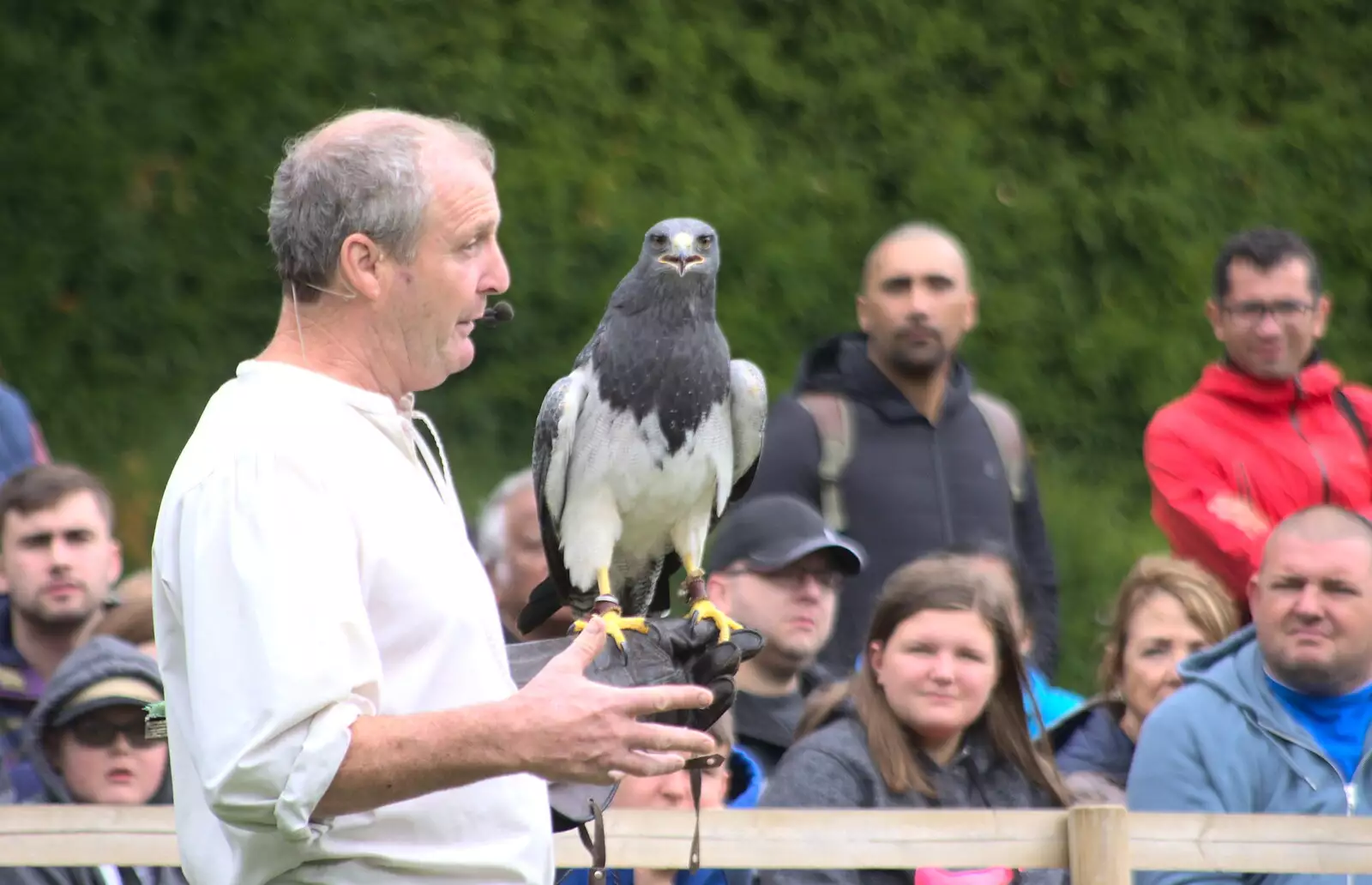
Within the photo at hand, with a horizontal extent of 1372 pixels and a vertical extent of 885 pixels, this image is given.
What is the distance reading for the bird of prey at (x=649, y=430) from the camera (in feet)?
10.8

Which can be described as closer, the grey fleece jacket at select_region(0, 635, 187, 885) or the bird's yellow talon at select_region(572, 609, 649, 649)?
the bird's yellow talon at select_region(572, 609, 649, 649)

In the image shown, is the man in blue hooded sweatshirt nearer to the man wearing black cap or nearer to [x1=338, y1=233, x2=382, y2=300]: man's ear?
the man wearing black cap

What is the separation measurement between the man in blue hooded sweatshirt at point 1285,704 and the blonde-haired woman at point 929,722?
0.28 meters

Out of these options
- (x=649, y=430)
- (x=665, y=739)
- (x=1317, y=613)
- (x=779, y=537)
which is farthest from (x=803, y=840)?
(x=665, y=739)

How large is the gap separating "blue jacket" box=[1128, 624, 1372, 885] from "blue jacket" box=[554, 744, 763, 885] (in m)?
0.82

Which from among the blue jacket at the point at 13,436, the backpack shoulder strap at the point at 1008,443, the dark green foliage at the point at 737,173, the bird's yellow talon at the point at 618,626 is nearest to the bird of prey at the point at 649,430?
the bird's yellow talon at the point at 618,626

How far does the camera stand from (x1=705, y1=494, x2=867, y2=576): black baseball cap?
442cm

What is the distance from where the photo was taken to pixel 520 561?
472 cm

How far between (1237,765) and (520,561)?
1.81m

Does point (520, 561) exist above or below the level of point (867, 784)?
above

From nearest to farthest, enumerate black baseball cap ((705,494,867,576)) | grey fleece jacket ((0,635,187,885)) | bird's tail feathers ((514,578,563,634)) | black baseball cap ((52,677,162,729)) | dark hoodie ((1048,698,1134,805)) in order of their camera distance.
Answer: bird's tail feathers ((514,578,563,634)), grey fleece jacket ((0,635,187,885)), black baseball cap ((52,677,162,729)), black baseball cap ((705,494,867,576)), dark hoodie ((1048,698,1134,805))

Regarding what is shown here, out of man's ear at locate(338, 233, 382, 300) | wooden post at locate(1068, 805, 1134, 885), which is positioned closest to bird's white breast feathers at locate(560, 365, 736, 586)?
wooden post at locate(1068, 805, 1134, 885)

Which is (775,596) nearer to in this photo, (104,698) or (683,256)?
(683,256)

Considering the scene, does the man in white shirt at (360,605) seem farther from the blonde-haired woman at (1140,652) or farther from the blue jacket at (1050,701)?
the blue jacket at (1050,701)
